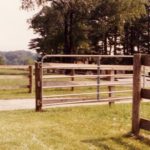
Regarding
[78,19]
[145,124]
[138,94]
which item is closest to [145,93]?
[138,94]

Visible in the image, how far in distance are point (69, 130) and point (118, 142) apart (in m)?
1.41

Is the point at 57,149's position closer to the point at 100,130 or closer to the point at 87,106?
the point at 100,130

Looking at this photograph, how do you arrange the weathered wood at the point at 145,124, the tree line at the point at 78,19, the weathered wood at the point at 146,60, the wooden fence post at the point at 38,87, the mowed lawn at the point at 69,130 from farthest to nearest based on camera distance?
the tree line at the point at 78,19, the wooden fence post at the point at 38,87, the weathered wood at the point at 146,60, the weathered wood at the point at 145,124, the mowed lawn at the point at 69,130

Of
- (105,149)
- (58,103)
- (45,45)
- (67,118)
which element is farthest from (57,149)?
(45,45)

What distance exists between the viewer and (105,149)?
938 centimetres

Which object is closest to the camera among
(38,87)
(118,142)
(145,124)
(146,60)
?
(118,142)

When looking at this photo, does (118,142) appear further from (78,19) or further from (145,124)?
(78,19)

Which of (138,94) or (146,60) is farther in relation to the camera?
(138,94)

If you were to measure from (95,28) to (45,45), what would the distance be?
386 inches

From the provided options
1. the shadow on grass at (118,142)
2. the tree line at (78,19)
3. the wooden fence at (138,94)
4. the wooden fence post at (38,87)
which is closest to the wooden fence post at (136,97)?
the wooden fence at (138,94)

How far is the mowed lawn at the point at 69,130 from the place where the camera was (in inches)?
378

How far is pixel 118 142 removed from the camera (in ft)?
32.9

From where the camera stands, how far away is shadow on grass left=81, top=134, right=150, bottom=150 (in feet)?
31.5

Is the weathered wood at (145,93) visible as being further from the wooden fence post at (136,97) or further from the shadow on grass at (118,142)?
the shadow on grass at (118,142)
